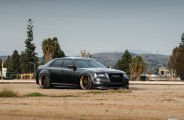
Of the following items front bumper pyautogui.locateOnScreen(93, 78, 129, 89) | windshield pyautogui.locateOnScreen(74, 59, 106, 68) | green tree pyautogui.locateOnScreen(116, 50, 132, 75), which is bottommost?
front bumper pyautogui.locateOnScreen(93, 78, 129, 89)

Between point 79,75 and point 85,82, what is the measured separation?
428mm

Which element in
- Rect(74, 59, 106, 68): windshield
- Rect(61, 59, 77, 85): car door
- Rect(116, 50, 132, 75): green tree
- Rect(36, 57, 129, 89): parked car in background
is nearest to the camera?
Rect(36, 57, 129, 89): parked car in background

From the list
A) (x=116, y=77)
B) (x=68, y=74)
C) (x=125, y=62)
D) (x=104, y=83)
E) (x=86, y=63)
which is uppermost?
(x=125, y=62)

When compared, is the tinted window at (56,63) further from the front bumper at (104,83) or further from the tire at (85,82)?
the front bumper at (104,83)

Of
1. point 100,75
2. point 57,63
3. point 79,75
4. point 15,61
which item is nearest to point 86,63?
point 79,75

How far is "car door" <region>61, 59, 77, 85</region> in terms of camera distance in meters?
23.2

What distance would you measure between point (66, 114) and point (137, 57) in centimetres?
10872

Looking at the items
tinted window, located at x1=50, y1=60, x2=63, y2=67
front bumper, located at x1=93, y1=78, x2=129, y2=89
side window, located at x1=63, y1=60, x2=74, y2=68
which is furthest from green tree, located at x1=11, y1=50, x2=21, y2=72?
front bumper, located at x1=93, y1=78, x2=129, y2=89

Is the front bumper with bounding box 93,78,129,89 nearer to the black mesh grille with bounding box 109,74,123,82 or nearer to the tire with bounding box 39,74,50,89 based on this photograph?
the black mesh grille with bounding box 109,74,123,82

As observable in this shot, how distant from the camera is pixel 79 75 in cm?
2292

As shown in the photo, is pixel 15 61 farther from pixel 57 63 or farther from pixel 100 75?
pixel 100 75

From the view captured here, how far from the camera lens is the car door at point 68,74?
2323 centimetres

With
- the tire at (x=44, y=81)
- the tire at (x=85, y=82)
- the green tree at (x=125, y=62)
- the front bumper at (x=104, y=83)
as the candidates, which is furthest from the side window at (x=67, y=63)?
the green tree at (x=125, y=62)

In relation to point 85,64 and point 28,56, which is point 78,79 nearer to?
point 85,64
